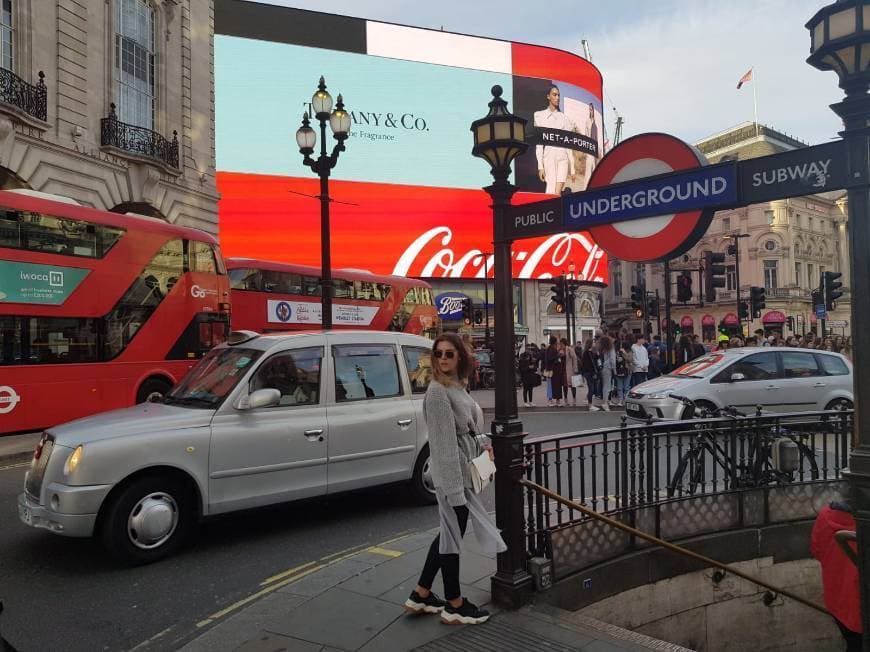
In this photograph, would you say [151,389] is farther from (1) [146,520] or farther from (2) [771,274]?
(2) [771,274]

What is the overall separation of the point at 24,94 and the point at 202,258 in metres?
7.71

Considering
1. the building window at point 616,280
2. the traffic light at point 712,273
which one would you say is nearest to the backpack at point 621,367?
the traffic light at point 712,273

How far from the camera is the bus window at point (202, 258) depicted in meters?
14.4

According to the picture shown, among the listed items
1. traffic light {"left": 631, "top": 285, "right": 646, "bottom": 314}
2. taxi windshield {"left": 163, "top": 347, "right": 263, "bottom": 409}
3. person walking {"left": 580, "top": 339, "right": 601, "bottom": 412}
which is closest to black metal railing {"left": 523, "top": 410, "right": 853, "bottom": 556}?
taxi windshield {"left": 163, "top": 347, "right": 263, "bottom": 409}

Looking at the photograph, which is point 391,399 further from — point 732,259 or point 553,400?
point 732,259

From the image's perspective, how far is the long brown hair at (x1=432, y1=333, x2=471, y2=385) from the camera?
13.6 feet

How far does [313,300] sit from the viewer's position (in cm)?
2064

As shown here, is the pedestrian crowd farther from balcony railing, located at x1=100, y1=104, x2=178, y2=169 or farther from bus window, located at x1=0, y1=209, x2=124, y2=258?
balcony railing, located at x1=100, y1=104, x2=178, y2=169

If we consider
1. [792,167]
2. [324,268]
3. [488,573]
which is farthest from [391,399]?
[324,268]

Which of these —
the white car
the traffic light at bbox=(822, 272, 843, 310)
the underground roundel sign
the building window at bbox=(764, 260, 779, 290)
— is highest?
the building window at bbox=(764, 260, 779, 290)

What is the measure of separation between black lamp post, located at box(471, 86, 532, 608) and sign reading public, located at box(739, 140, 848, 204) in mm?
1451

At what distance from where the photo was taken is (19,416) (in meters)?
11.0

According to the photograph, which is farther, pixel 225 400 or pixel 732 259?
pixel 732 259

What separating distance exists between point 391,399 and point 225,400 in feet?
5.63
